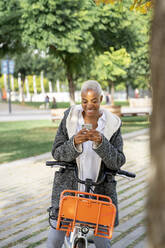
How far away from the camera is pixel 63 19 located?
1759cm

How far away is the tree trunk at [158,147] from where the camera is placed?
3.30 feet

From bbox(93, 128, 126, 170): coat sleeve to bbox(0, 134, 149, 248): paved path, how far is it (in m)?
0.19

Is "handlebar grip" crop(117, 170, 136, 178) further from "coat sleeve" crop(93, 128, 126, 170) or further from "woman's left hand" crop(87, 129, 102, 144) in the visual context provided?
"woman's left hand" crop(87, 129, 102, 144)

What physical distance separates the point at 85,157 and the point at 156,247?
6.97ft

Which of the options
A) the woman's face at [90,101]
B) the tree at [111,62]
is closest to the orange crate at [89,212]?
the woman's face at [90,101]

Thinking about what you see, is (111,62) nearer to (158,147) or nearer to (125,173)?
(125,173)

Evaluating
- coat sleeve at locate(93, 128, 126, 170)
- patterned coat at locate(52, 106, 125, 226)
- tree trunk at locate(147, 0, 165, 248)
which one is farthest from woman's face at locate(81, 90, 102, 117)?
tree trunk at locate(147, 0, 165, 248)

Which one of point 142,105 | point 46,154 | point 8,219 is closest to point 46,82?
point 142,105

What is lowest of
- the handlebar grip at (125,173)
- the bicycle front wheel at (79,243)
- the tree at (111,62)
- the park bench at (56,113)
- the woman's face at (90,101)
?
the park bench at (56,113)

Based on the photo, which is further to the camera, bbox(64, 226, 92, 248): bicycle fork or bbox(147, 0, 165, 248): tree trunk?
bbox(64, 226, 92, 248): bicycle fork

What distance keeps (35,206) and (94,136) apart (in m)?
4.14

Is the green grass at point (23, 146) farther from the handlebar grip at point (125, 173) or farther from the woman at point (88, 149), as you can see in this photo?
the handlebar grip at point (125, 173)

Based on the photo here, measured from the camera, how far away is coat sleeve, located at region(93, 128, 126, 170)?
294 centimetres

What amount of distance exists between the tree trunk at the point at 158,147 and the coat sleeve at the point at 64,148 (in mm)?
1950
